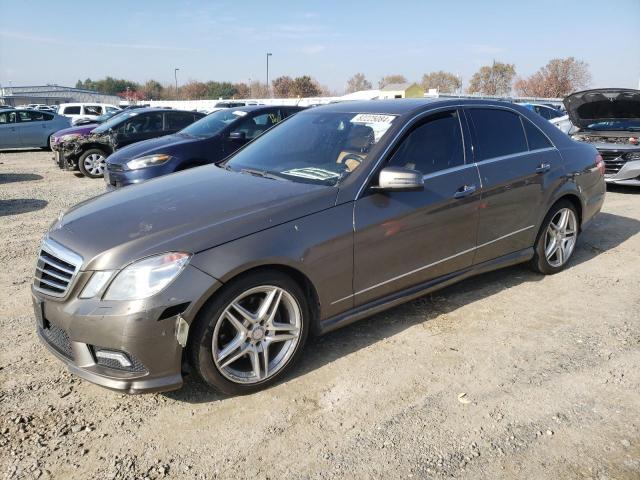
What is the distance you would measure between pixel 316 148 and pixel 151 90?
11847cm

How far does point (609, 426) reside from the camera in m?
2.66

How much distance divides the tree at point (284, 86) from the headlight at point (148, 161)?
283ft

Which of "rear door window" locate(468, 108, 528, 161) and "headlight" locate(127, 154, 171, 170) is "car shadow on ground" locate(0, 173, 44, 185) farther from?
"rear door window" locate(468, 108, 528, 161)

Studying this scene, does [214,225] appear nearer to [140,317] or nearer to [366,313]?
[140,317]

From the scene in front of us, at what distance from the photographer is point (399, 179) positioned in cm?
318

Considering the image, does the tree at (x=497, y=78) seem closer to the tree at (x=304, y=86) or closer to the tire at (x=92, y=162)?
the tree at (x=304, y=86)

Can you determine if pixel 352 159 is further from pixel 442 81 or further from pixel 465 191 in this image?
pixel 442 81

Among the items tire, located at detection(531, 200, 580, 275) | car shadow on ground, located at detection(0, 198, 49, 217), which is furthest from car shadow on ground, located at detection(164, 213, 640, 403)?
car shadow on ground, located at detection(0, 198, 49, 217)

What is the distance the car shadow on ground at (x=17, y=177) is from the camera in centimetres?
1104

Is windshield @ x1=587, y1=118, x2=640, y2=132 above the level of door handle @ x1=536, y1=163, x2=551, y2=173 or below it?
above

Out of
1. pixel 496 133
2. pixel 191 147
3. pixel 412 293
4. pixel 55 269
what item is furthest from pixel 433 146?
pixel 191 147

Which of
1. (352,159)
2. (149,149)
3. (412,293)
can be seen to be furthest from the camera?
(149,149)

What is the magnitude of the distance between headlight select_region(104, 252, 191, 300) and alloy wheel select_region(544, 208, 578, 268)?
3.59 m

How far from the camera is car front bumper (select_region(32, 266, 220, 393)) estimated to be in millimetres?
2508
